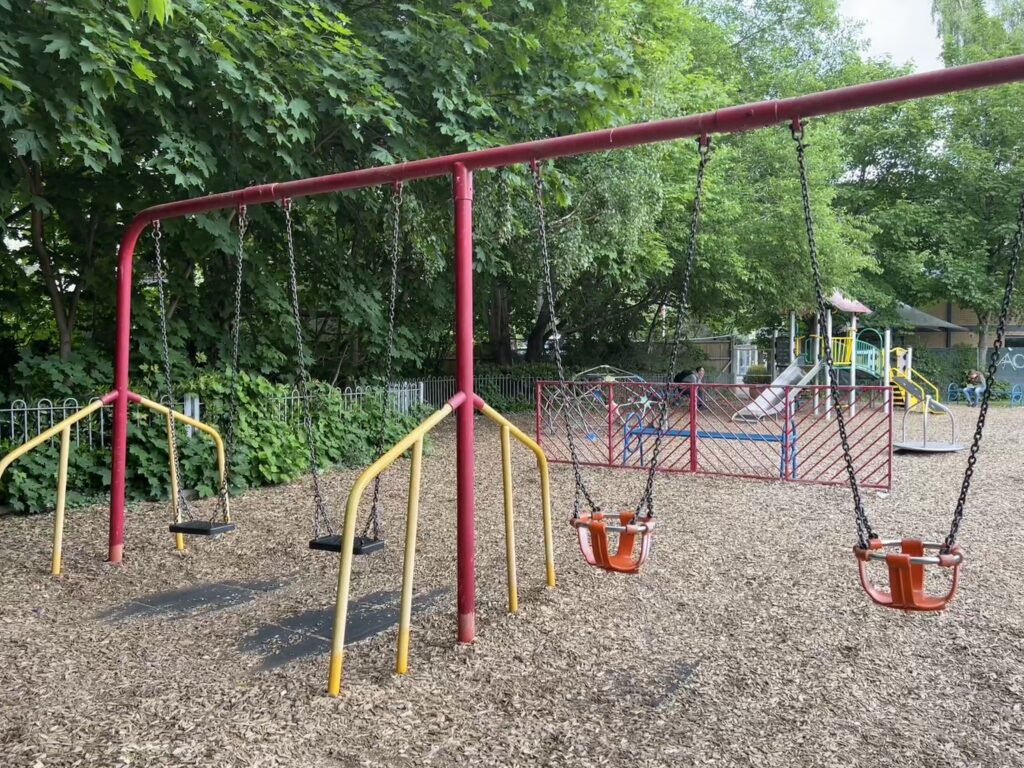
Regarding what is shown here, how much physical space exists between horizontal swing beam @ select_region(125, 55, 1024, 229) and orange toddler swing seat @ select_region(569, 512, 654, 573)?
5.48 feet

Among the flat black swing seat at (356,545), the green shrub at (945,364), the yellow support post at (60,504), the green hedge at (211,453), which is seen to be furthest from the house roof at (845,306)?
the yellow support post at (60,504)

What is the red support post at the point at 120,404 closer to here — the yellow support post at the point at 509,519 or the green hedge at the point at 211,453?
the green hedge at the point at 211,453

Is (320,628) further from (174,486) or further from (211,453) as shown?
(211,453)

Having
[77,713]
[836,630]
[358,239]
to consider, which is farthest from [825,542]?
[358,239]

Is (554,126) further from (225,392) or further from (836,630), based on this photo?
(836,630)

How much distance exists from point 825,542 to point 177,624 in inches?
163

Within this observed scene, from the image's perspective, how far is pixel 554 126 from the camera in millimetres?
7879

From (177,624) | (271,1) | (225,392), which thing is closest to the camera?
(177,624)

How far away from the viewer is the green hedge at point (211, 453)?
6406mm

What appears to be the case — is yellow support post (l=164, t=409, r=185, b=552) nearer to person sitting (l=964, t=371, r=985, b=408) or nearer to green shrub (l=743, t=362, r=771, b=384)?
green shrub (l=743, t=362, r=771, b=384)

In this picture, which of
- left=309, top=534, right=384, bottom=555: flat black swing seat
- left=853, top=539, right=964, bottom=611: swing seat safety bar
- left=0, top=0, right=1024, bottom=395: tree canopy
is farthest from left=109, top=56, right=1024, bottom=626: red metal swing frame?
left=853, top=539, right=964, bottom=611: swing seat safety bar

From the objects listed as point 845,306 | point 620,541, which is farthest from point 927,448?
point 620,541

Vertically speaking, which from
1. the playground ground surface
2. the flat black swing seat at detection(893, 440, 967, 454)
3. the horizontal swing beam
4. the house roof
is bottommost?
the playground ground surface

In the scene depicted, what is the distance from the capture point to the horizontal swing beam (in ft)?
9.10
